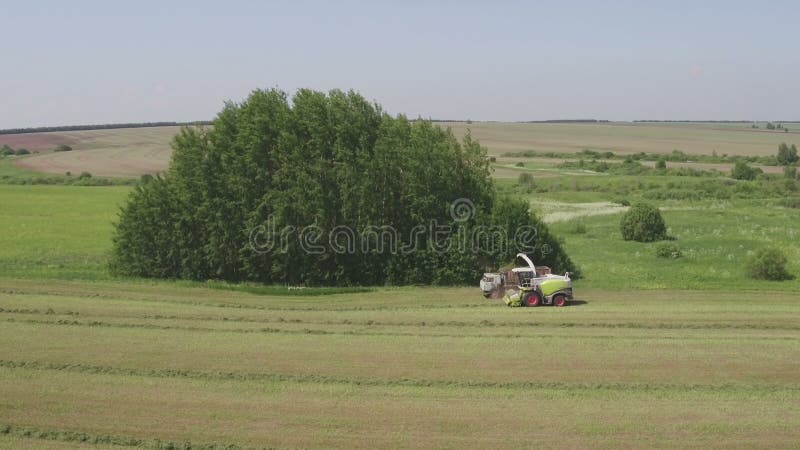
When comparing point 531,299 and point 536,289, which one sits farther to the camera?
point 536,289

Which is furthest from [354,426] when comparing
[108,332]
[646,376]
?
[108,332]

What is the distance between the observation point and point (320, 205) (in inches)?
1427

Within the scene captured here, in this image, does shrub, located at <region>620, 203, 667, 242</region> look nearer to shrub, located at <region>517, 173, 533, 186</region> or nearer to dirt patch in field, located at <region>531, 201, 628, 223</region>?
dirt patch in field, located at <region>531, 201, 628, 223</region>

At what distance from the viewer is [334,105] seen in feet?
124

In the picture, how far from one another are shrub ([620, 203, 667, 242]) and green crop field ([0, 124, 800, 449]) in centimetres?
805

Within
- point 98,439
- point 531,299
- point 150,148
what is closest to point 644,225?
point 531,299

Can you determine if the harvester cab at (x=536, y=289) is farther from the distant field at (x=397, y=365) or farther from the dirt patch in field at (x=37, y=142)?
the dirt patch in field at (x=37, y=142)

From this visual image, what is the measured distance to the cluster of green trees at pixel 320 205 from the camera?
36.1m

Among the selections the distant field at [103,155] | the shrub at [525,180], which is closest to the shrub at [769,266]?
the shrub at [525,180]

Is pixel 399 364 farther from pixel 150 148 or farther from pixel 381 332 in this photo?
pixel 150 148

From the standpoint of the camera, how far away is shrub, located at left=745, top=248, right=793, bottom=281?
1375 inches

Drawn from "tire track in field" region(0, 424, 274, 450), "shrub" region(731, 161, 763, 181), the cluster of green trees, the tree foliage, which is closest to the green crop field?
"tire track in field" region(0, 424, 274, 450)

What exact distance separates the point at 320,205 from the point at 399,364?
56.1 feet

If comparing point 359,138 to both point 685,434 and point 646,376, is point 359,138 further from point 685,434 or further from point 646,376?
point 685,434
